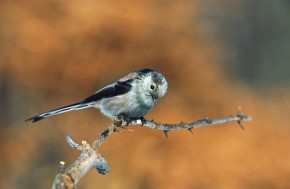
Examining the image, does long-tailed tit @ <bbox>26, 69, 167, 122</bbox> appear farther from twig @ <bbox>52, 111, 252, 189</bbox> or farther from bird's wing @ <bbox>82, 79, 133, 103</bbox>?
twig @ <bbox>52, 111, 252, 189</bbox>

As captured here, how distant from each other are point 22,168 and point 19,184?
232mm

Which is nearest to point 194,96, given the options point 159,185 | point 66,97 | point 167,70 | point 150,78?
point 167,70

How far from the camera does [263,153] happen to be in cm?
654

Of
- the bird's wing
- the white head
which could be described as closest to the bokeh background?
the bird's wing

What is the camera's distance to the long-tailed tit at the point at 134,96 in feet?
10.7

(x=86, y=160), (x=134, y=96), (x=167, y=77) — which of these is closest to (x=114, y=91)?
(x=134, y=96)

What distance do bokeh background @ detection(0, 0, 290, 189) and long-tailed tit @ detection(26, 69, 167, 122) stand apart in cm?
298

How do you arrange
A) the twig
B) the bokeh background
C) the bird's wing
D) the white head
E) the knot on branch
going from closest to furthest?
1. the twig
2. the knot on branch
3. the white head
4. the bird's wing
5. the bokeh background

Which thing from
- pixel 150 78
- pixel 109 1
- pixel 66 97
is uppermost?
pixel 109 1

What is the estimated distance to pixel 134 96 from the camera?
329cm

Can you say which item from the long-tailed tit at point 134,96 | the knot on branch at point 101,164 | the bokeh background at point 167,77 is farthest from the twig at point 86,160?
the bokeh background at point 167,77

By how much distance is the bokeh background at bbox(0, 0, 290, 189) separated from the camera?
6367 millimetres

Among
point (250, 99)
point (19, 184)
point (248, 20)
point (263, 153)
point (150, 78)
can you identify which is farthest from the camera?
point (248, 20)

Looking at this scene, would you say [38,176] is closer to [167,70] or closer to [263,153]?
[167,70]
